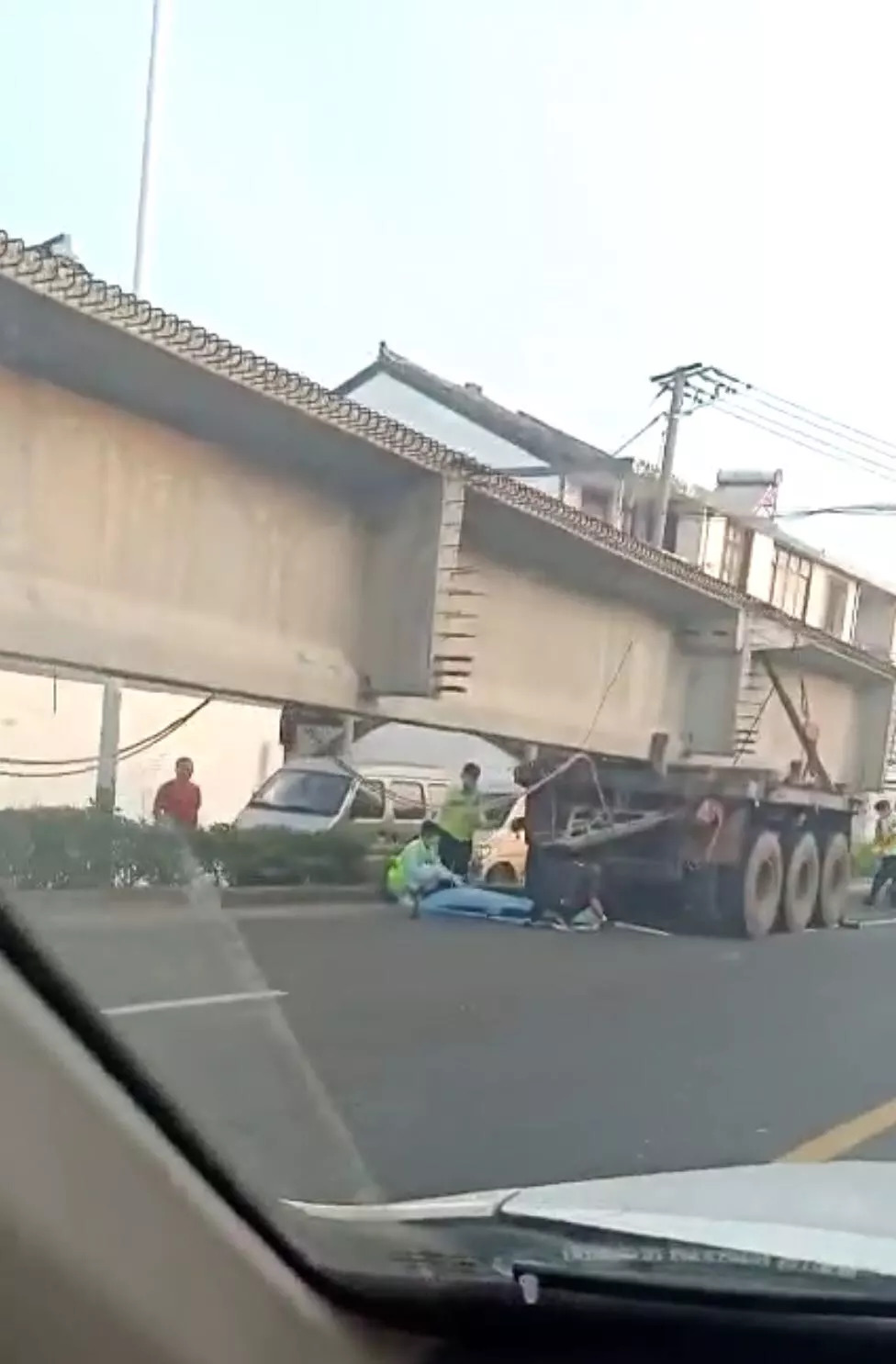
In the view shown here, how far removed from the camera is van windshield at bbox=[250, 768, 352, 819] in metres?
4.97

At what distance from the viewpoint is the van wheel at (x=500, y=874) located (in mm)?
7607

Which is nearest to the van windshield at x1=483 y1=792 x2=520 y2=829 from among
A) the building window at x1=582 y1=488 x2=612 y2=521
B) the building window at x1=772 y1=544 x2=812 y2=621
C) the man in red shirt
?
the building window at x1=582 y1=488 x2=612 y2=521

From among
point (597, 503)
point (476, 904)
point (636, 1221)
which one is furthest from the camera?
point (597, 503)

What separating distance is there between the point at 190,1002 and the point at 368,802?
2.83m

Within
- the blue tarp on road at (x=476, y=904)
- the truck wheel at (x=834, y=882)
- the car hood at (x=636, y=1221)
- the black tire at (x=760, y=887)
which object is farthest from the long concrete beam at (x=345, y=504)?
the truck wheel at (x=834, y=882)

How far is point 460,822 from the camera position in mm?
7082

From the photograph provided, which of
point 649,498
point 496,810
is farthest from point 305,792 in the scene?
point 649,498

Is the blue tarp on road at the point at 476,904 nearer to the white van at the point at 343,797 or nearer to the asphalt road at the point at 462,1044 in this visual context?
the asphalt road at the point at 462,1044

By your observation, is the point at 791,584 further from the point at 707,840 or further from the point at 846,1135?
the point at 846,1135

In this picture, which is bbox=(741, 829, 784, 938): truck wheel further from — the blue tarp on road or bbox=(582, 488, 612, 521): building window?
bbox=(582, 488, 612, 521): building window

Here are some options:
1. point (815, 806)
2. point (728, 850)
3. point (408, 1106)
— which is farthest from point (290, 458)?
point (815, 806)

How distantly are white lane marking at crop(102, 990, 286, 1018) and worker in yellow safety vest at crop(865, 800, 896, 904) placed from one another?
33.8 feet

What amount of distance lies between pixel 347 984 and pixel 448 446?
2467 millimetres

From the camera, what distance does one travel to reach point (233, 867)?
4277mm
